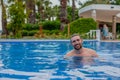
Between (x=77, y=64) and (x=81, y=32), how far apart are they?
15161 mm

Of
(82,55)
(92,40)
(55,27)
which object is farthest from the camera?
(55,27)

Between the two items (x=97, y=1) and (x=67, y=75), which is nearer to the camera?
(x=67, y=75)

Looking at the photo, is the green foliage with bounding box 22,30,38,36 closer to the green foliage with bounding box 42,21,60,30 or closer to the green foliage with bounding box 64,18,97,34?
the green foliage with bounding box 42,21,60,30

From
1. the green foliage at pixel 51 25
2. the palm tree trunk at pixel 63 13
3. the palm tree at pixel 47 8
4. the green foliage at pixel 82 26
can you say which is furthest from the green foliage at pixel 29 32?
the palm tree at pixel 47 8

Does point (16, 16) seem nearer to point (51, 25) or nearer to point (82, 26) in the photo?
point (82, 26)

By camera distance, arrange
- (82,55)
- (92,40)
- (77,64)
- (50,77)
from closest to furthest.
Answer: (50,77) < (77,64) < (82,55) < (92,40)

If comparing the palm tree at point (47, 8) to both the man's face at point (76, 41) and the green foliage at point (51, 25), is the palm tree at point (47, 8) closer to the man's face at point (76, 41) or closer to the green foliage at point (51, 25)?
the green foliage at point (51, 25)

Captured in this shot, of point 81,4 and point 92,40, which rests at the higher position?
point 81,4

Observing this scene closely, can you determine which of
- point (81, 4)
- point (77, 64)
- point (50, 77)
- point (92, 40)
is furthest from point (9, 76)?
point (81, 4)

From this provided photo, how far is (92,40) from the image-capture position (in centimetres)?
1912

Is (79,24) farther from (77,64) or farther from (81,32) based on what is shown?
(77,64)

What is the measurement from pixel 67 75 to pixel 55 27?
872 inches

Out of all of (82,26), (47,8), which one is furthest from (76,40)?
(47,8)

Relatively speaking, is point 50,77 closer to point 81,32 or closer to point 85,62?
point 85,62
